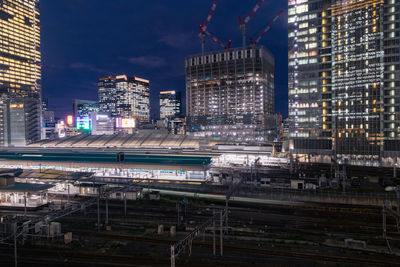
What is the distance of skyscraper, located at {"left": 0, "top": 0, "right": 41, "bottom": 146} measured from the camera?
141875 millimetres

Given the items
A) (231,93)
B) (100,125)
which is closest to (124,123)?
(100,125)

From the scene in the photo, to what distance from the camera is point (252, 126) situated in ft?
578

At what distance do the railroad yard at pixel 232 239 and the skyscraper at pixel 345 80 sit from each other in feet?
165

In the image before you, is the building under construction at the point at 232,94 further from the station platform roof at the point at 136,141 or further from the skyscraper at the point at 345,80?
the skyscraper at the point at 345,80

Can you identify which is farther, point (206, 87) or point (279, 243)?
point (206, 87)

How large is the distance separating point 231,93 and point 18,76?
151 m

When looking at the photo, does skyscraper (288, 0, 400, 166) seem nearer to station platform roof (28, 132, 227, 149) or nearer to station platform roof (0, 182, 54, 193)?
station platform roof (28, 132, 227, 149)

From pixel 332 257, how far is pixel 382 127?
3005 inches

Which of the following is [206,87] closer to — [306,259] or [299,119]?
[299,119]

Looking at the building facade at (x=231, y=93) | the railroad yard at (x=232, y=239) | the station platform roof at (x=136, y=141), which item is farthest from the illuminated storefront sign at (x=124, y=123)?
the railroad yard at (x=232, y=239)

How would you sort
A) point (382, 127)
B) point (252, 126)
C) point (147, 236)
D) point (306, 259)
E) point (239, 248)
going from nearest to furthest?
point (306, 259)
point (239, 248)
point (147, 236)
point (382, 127)
point (252, 126)

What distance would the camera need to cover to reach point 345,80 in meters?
91.0

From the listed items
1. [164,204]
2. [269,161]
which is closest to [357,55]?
[269,161]

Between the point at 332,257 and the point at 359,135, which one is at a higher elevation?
the point at 359,135
